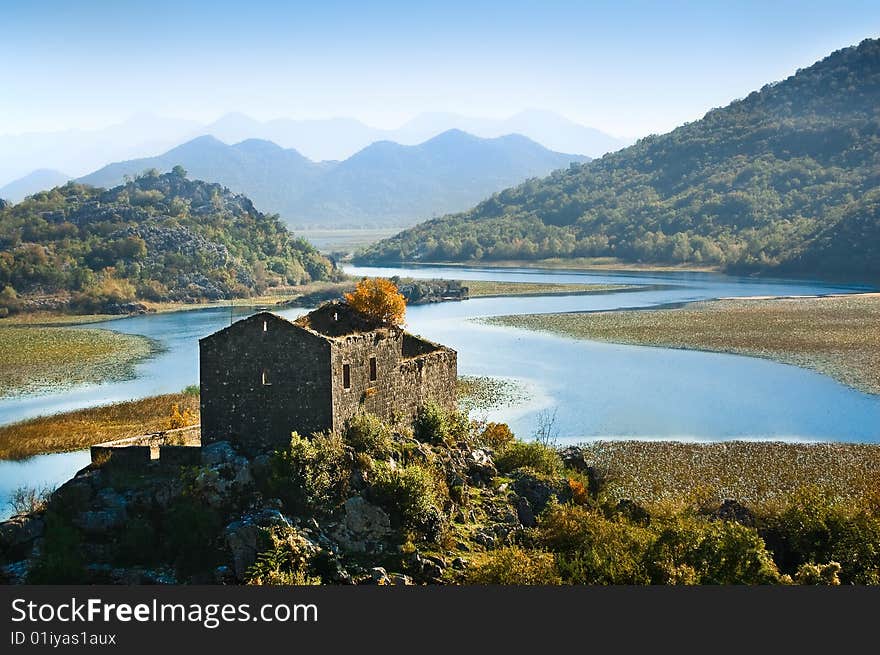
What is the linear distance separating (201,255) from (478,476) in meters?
116

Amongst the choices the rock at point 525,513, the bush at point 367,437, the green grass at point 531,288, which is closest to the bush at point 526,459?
the rock at point 525,513

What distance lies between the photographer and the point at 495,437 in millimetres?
34594

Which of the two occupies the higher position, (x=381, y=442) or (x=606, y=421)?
(x=381, y=442)

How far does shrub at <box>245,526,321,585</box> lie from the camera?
20859 millimetres

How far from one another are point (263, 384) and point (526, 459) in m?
8.49

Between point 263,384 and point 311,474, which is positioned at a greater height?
point 263,384

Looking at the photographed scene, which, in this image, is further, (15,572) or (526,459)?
(526,459)

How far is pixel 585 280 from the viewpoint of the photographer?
15175 cm

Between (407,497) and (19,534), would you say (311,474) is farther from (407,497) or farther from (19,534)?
(19,534)

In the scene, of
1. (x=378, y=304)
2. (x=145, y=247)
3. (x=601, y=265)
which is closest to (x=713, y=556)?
(x=378, y=304)

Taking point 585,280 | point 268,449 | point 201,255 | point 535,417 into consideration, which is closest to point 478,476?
point 268,449

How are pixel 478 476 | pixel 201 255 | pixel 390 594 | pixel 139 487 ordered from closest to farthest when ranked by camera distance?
1. pixel 390 594
2. pixel 139 487
3. pixel 478 476
4. pixel 201 255

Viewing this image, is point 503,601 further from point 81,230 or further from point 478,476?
point 81,230

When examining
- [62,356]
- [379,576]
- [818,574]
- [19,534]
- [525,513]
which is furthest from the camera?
[62,356]
